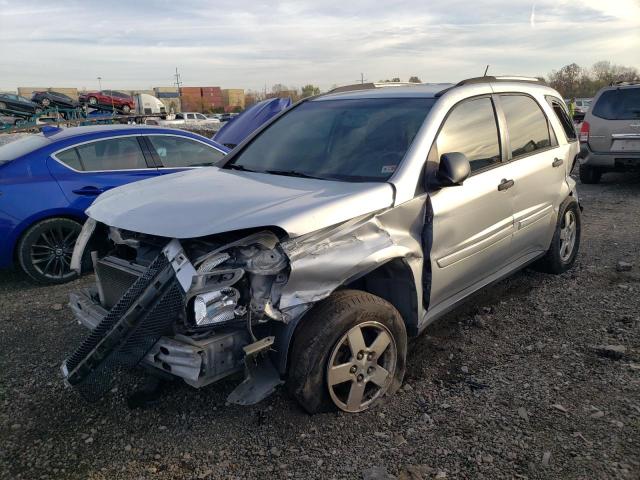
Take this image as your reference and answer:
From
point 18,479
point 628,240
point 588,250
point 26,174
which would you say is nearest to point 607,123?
point 628,240

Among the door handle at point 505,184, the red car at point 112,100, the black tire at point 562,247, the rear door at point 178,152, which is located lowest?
the black tire at point 562,247

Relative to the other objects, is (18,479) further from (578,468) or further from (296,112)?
(296,112)

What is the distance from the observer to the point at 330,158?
359 cm

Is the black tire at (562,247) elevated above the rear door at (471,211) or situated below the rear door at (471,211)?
below

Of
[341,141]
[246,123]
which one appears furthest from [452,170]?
[246,123]

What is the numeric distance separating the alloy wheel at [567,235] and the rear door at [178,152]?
153 inches

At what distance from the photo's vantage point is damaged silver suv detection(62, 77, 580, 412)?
2.61 metres

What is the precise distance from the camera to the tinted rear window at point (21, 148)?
5371 millimetres

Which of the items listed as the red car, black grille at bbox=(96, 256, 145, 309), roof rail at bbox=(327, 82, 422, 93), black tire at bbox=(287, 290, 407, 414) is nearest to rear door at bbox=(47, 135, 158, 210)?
black grille at bbox=(96, 256, 145, 309)

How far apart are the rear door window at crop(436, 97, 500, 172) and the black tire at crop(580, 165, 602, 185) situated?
7.58 metres

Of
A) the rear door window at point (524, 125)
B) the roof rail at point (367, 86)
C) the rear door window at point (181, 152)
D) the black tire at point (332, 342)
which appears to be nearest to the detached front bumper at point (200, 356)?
the black tire at point (332, 342)

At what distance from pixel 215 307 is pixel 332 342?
65 cm

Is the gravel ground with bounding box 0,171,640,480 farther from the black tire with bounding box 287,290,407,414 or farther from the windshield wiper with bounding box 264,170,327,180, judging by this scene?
the windshield wiper with bounding box 264,170,327,180

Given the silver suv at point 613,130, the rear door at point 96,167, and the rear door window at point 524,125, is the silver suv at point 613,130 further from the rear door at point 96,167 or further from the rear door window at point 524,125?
the rear door at point 96,167
